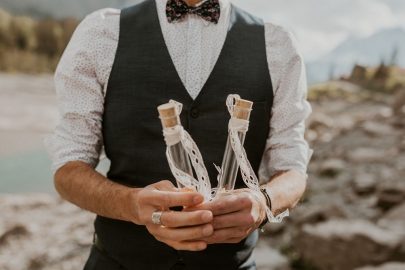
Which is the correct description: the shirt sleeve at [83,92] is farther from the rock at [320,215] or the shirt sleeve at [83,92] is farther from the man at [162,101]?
the rock at [320,215]

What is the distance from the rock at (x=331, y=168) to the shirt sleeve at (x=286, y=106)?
731 centimetres

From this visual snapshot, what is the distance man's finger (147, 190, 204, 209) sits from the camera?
2.97 ft

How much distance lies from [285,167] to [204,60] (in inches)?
13.8

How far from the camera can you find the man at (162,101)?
4.33 ft

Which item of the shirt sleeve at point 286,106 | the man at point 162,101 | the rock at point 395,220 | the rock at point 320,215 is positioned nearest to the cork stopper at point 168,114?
the man at point 162,101

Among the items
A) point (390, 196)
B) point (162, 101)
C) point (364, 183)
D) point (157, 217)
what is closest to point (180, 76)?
point (162, 101)

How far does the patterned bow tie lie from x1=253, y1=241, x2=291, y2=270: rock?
3039mm

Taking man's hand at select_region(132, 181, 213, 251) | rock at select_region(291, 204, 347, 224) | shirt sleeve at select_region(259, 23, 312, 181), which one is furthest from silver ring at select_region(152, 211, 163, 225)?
rock at select_region(291, 204, 347, 224)

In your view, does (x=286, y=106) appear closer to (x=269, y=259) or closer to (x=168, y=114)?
(x=168, y=114)

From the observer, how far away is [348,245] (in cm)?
385

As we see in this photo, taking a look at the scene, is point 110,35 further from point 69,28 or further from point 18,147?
point 69,28

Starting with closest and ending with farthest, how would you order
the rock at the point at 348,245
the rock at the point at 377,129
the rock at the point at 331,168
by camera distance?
the rock at the point at 348,245 → the rock at the point at 331,168 → the rock at the point at 377,129

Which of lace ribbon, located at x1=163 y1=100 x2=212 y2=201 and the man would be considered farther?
the man

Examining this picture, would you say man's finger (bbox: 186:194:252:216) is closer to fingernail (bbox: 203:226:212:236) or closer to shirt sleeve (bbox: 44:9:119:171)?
fingernail (bbox: 203:226:212:236)
